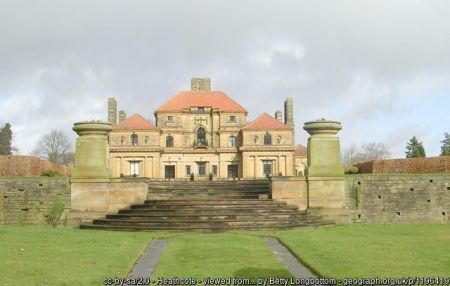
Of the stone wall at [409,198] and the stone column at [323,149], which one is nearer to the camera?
the stone column at [323,149]

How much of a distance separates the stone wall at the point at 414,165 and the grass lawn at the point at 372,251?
9.13 metres

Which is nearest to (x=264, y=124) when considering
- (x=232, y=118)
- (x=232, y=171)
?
(x=232, y=118)

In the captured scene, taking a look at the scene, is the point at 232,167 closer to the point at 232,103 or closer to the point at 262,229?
the point at 232,103

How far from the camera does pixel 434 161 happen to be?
25859mm

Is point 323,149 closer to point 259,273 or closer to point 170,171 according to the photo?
point 259,273

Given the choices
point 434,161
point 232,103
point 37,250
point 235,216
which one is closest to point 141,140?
point 232,103

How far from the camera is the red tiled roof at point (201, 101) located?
77.9 metres

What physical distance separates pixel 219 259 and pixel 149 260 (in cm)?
145

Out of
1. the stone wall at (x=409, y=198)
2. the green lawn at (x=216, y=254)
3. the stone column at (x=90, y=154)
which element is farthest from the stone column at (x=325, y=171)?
the stone column at (x=90, y=154)

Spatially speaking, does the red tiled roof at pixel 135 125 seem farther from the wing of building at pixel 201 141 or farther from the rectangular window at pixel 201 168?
the rectangular window at pixel 201 168

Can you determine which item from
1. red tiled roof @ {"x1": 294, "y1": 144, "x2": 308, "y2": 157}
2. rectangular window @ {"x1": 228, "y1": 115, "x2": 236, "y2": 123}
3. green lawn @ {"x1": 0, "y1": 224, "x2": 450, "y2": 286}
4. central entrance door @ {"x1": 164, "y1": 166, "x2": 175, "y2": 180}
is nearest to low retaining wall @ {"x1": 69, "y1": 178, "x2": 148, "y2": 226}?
green lawn @ {"x1": 0, "y1": 224, "x2": 450, "y2": 286}

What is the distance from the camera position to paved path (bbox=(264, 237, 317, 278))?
9.34 metres

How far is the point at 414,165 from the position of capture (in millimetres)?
26516

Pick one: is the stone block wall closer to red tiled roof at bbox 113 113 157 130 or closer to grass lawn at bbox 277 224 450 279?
grass lawn at bbox 277 224 450 279
